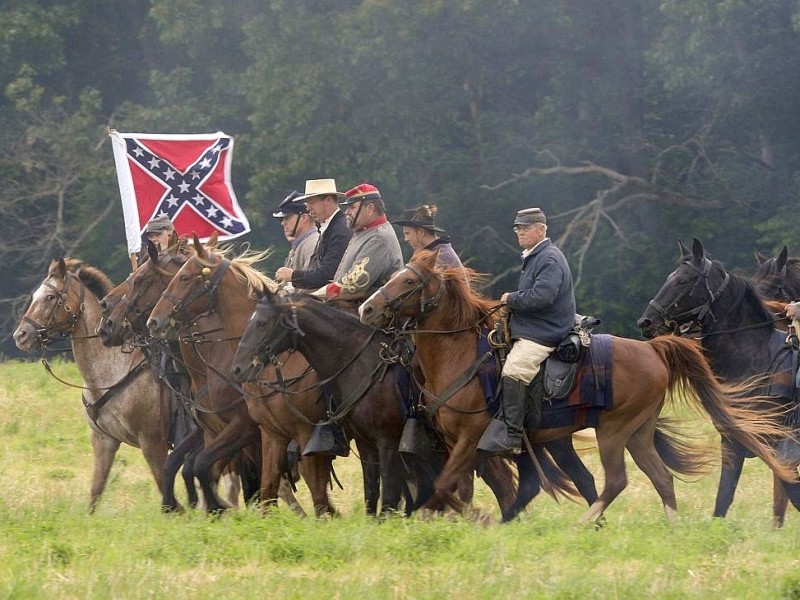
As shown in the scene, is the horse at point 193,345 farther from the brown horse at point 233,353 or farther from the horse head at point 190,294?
the horse head at point 190,294

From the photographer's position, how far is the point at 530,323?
965 centimetres

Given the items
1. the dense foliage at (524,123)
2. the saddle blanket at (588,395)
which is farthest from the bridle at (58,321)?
the dense foliage at (524,123)

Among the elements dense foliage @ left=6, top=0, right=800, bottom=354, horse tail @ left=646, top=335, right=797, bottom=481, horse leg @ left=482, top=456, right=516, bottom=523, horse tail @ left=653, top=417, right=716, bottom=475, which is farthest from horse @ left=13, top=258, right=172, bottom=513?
dense foliage @ left=6, top=0, right=800, bottom=354

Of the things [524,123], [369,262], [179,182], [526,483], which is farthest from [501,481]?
[524,123]

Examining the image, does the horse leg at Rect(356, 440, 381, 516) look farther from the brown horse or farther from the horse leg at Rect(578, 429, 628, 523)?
the horse leg at Rect(578, 429, 628, 523)

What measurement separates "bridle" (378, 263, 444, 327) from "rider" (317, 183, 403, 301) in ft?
2.45

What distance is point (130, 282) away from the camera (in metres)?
11.1

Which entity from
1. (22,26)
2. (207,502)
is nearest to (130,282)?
(207,502)

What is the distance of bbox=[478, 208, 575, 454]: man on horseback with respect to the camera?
9.52 metres

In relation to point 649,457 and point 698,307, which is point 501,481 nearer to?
point 649,457

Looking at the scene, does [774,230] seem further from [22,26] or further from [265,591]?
[265,591]

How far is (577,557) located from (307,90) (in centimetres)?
1810

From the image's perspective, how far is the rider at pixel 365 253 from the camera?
10445 mm

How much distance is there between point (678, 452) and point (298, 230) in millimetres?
3623
